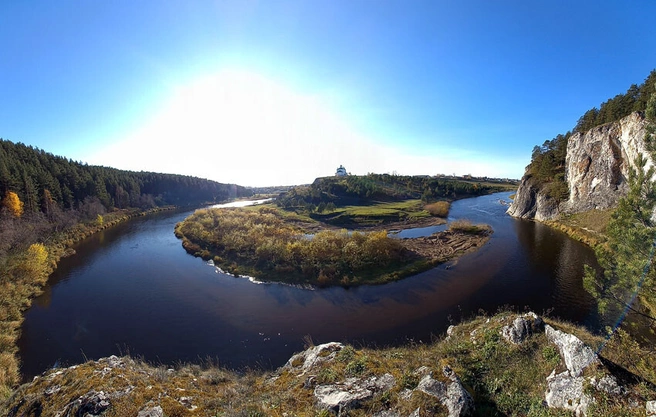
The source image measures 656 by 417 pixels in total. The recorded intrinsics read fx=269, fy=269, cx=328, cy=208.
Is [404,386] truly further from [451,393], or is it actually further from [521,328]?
[521,328]

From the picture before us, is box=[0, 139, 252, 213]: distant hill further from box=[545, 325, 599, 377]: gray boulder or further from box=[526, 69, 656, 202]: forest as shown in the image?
box=[526, 69, 656, 202]: forest

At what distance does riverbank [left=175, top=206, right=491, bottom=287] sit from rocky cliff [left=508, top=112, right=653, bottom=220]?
20216mm

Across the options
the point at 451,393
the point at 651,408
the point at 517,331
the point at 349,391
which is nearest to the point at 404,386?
the point at 451,393

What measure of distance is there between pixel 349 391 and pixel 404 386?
1764 mm

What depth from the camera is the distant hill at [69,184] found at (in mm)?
52500

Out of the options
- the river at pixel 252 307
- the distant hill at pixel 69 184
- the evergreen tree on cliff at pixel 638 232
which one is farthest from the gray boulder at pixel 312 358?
the distant hill at pixel 69 184

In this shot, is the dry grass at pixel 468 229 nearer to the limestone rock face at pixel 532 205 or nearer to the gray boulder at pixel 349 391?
the limestone rock face at pixel 532 205

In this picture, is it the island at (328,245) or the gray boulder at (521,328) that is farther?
the island at (328,245)

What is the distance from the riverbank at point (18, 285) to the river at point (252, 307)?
71 centimetres

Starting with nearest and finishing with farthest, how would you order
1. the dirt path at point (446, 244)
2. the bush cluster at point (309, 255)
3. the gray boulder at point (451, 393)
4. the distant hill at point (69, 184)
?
the gray boulder at point (451, 393) < the bush cluster at point (309, 255) < the dirt path at point (446, 244) < the distant hill at point (69, 184)

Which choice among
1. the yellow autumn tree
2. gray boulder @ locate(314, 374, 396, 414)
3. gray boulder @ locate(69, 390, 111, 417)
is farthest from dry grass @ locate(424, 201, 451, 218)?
the yellow autumn tree

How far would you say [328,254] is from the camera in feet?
104

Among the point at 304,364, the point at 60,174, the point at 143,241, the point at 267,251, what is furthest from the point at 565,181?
the point at 60,174

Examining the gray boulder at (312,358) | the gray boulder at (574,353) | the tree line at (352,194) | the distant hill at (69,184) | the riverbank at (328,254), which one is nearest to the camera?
the gray boulder at (574,353)
